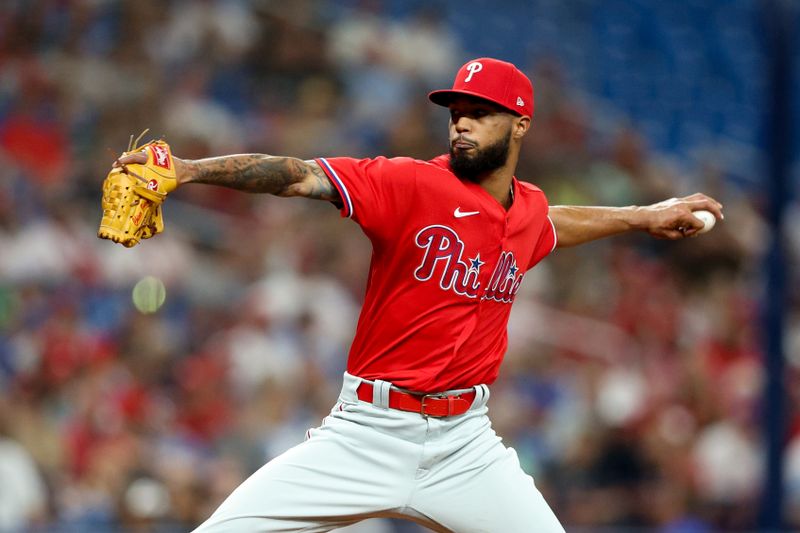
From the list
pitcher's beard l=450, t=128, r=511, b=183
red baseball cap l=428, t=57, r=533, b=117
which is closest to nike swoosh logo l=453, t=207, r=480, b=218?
pitcher's beard l=450, t=128, r=511, b=183

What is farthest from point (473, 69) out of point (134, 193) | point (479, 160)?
point (134, 193)

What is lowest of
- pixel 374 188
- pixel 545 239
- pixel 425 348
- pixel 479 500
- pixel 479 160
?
pixel 479 500

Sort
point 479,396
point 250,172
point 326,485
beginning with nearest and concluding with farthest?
point 250,172 < point 326,485 < point 479,396

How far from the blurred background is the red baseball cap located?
3.48 m

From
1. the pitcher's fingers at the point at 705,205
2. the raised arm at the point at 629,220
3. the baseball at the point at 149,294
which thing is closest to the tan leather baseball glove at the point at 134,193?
the raised arm at the point at 629,220

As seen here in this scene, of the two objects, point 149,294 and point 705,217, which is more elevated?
point 705,217

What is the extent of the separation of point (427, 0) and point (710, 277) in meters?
3.10

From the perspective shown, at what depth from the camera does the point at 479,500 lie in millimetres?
3875

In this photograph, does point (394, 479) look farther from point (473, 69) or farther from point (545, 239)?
point (473, 69)

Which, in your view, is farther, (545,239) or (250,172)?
(545,239)

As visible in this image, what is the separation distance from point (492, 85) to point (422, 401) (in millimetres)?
987

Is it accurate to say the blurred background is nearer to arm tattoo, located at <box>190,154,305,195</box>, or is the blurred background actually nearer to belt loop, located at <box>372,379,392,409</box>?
belt loop, located at <box>372,379,392,409</box>

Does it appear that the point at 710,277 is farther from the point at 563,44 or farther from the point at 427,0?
the point at 427,0

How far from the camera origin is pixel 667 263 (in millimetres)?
9461
